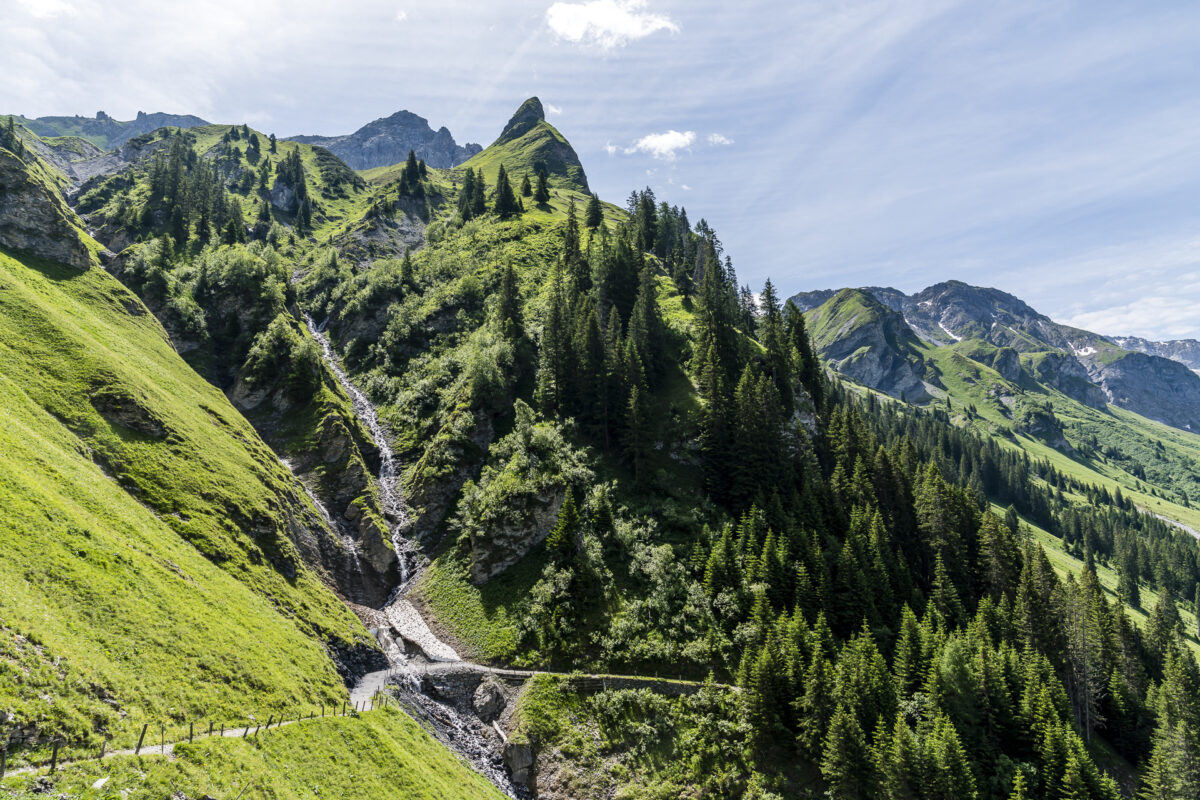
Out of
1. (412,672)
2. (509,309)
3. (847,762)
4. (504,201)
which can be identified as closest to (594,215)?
(504,201)

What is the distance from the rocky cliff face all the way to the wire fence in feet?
278

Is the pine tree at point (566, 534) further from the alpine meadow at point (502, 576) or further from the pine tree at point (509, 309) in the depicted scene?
the pine tree at point (509, 309)

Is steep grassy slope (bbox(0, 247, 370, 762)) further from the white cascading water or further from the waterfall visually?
the waterfall

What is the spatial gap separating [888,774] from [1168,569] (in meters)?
199

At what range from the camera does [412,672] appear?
2312 inches

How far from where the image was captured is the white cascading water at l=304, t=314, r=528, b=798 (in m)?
51.6

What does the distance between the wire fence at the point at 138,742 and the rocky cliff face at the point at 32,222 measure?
8483 cm

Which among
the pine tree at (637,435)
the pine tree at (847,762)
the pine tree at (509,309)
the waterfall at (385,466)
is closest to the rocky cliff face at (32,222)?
the waterfall at (385,466)

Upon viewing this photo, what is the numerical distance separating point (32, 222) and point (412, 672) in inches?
3462

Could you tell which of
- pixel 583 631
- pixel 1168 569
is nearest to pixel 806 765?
pixel 583 631

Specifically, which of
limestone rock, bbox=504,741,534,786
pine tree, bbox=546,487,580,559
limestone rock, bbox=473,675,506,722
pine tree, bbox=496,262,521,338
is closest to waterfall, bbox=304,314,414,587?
limestone rock, bbox=473,675,506,722

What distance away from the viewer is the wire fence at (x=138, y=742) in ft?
69.1

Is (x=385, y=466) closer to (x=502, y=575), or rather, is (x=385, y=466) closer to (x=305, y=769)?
(x=502, y=575)

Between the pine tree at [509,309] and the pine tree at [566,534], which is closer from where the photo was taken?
the pine tree at [566,534]
